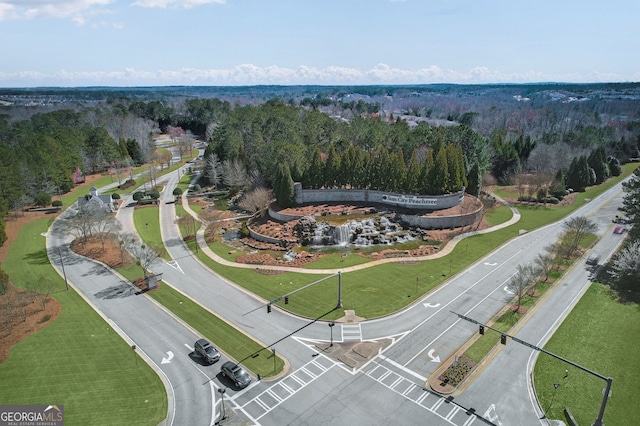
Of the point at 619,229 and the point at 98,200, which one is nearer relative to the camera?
the point at 619,229

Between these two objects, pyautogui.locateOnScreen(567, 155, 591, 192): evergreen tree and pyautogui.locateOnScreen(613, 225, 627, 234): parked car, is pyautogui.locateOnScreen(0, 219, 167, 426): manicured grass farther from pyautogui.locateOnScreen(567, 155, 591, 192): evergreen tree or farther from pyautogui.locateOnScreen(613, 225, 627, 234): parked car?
pyautogui.locateOnScreen(567, 155, 591, 192): evergreen tree

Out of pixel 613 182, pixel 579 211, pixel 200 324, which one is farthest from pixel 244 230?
pixel 613 182

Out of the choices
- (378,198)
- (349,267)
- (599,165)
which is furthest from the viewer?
(599,165)

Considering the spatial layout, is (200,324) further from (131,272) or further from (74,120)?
(74,120)

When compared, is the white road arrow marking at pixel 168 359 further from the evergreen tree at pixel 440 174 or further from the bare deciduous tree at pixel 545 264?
the evergreen tree at pixel 440 174

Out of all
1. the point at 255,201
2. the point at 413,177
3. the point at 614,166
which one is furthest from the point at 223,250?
the point at 614,166

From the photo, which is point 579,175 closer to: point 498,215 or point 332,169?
point 498,215

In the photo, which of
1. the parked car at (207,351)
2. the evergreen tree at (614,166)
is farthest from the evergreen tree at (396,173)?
the evergreen tree at (614,166)
